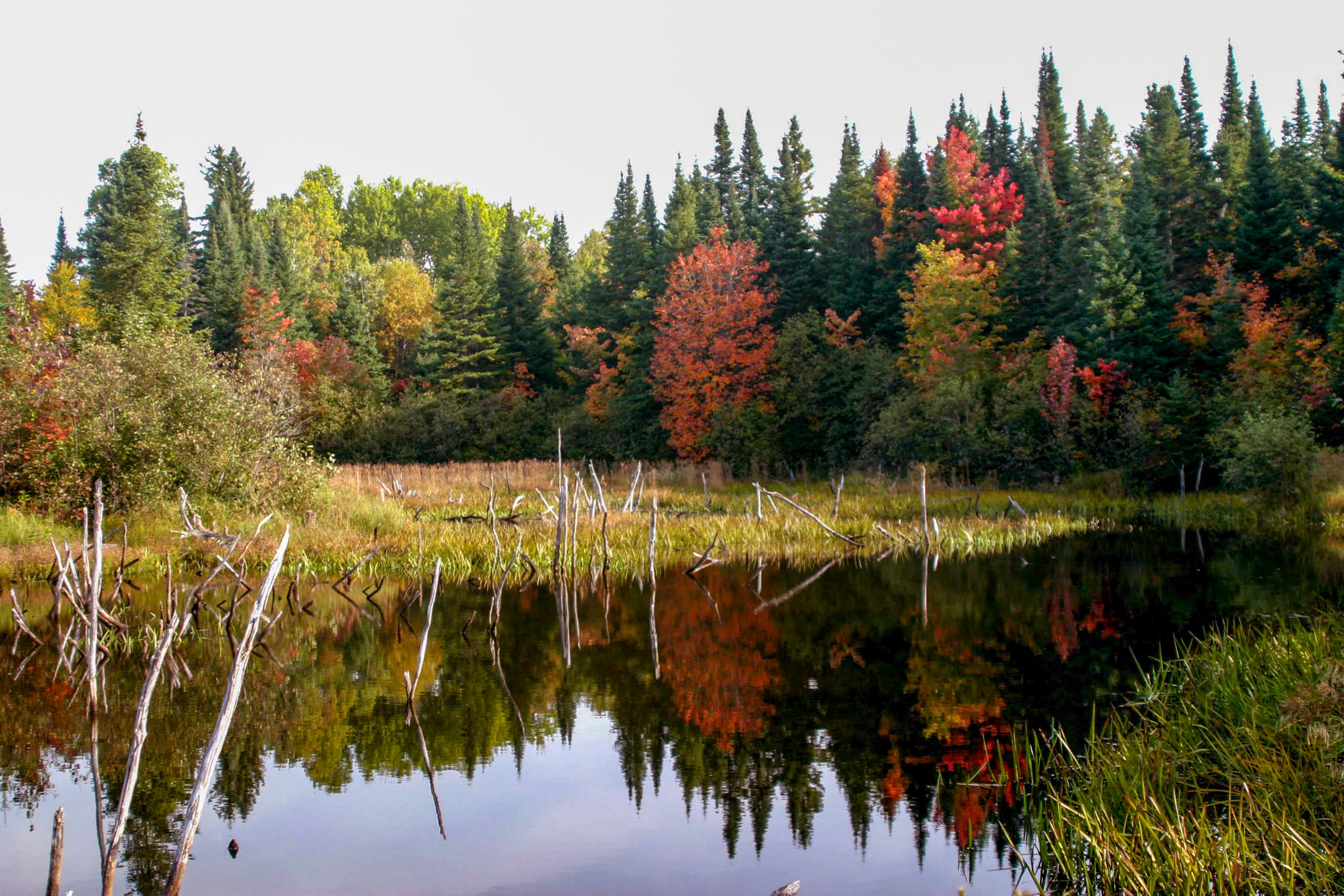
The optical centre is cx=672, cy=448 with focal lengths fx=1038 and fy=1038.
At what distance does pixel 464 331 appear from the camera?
208ft

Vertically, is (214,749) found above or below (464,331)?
below

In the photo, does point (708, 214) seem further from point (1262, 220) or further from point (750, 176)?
point (1262, 220)

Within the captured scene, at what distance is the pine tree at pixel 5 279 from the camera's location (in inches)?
2630

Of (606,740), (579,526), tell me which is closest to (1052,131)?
(579,526)

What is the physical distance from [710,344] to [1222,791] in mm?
43453

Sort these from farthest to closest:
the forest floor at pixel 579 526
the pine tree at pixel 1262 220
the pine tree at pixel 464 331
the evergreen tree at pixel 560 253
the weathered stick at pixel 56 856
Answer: the evergreen tree at pixel 560 253 → the pine tree at pixel 464 331 → the pine tree at pixel 1262 220 → the forest floor at pixel 579 526 → the weathered stick at pixel 56 856

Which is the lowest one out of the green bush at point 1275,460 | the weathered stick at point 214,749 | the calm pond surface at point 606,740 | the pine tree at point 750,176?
the calm pond surface at point 606,740

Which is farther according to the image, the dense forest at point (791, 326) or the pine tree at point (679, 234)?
the pine tree at point (679, 234)

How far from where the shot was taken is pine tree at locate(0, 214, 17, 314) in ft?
219

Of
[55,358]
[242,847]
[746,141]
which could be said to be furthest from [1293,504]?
[746,141]

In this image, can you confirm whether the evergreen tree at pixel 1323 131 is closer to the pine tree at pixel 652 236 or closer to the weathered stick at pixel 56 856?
the pine tree at pixel 652 236

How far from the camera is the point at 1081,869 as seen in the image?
6.46 metres

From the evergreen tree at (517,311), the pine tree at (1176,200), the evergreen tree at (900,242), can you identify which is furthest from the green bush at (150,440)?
the pine tree at (1176,200)

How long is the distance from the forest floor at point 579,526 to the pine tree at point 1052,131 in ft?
82.1
